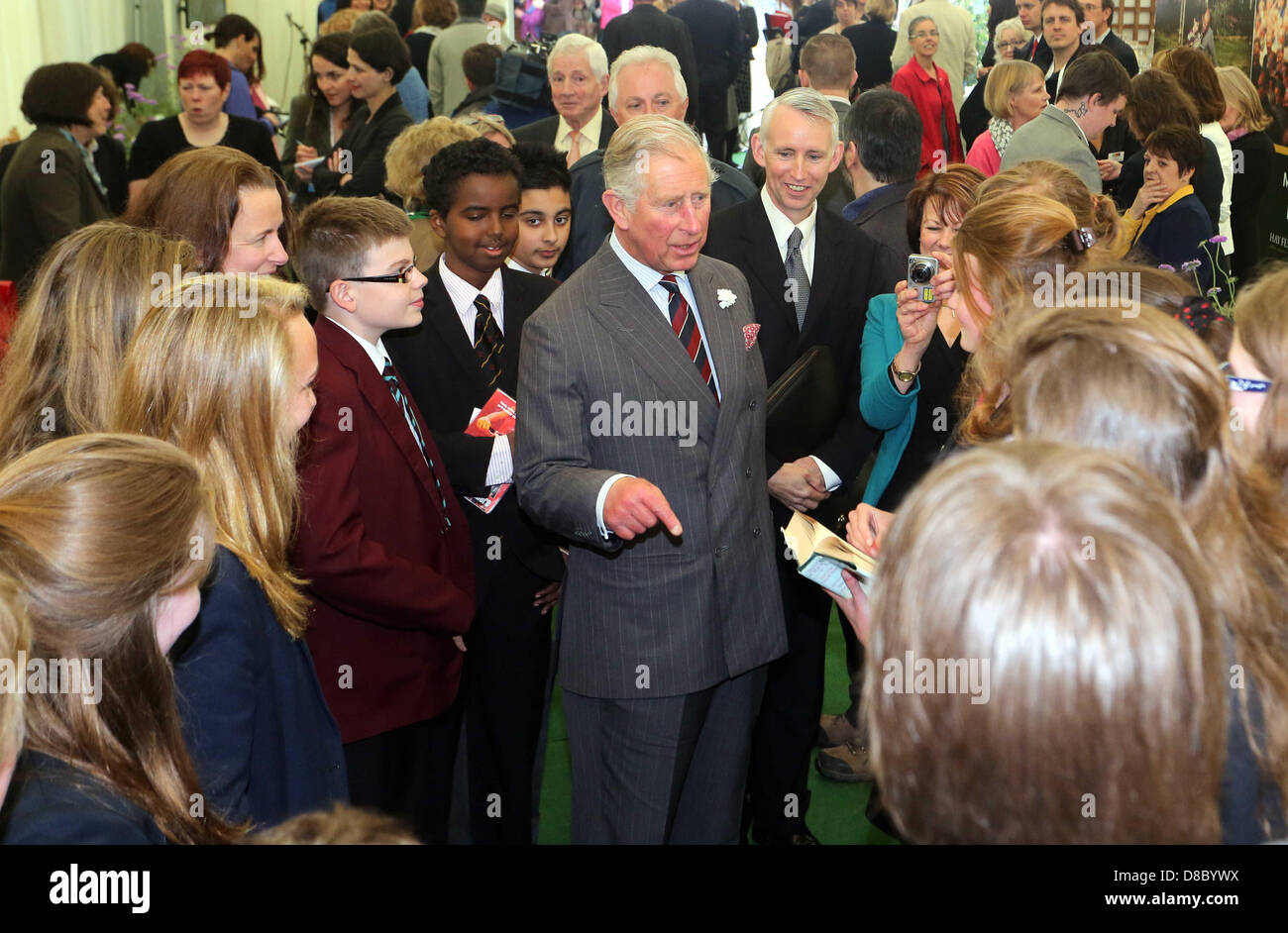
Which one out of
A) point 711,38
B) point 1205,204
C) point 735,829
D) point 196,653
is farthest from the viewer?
point 711,38

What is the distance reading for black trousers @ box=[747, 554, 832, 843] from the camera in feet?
11.4

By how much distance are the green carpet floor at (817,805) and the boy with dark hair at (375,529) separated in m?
0.82

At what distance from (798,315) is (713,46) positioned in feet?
17.1


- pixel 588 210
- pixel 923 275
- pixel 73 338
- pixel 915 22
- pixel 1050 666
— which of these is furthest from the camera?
pixel 915 22

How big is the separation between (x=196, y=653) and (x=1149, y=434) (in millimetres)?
1408

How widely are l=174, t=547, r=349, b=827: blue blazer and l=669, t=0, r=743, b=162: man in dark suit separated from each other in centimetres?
667

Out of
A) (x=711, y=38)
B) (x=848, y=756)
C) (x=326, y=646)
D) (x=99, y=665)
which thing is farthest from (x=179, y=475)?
(x=711, y=38)

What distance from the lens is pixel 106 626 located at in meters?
1.46

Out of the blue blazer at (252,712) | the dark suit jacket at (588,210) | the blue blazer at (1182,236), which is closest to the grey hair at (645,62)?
the dark suit jacket at (588,210)

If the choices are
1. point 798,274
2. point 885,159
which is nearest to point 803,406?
point 798,274

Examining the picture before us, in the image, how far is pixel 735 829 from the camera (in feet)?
9.55

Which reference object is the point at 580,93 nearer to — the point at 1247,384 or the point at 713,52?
the point at 713,52

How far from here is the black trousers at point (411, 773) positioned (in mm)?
2609

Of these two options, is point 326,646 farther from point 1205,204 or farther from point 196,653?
point 1205,204
